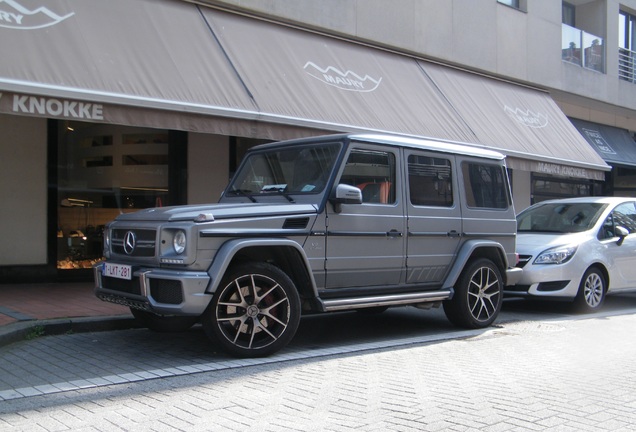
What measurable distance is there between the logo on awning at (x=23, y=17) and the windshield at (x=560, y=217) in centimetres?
765

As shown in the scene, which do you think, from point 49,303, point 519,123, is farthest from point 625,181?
point 49,303

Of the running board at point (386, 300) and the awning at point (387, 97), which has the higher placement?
the awning at point (387, 97)

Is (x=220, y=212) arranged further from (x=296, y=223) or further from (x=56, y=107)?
(x=56, y=107)

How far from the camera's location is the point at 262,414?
13.7ft

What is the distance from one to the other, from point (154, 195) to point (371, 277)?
5.95 metres

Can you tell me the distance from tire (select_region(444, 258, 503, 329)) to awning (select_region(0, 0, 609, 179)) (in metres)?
3.49

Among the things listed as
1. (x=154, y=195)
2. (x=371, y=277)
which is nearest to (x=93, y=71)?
(x=154, y=195)

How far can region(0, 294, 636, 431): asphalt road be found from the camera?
13.4 feet

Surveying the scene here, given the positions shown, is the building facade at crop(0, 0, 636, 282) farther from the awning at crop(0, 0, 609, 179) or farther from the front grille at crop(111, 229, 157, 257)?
the front grille at crop(111, 229, 157, 257)

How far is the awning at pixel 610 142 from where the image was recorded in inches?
739

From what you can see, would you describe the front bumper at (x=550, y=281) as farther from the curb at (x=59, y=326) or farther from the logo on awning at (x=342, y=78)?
the curb at (x=59, y=326)

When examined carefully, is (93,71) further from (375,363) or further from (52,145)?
(375,363)

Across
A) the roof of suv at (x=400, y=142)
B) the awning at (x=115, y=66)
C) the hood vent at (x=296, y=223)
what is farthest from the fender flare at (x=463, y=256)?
the awning at (x=115, y=66)

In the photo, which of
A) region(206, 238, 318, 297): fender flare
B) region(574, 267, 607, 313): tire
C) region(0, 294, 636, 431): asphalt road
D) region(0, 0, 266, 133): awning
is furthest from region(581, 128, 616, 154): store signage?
region(206, 238, 318, 297): fender flare
